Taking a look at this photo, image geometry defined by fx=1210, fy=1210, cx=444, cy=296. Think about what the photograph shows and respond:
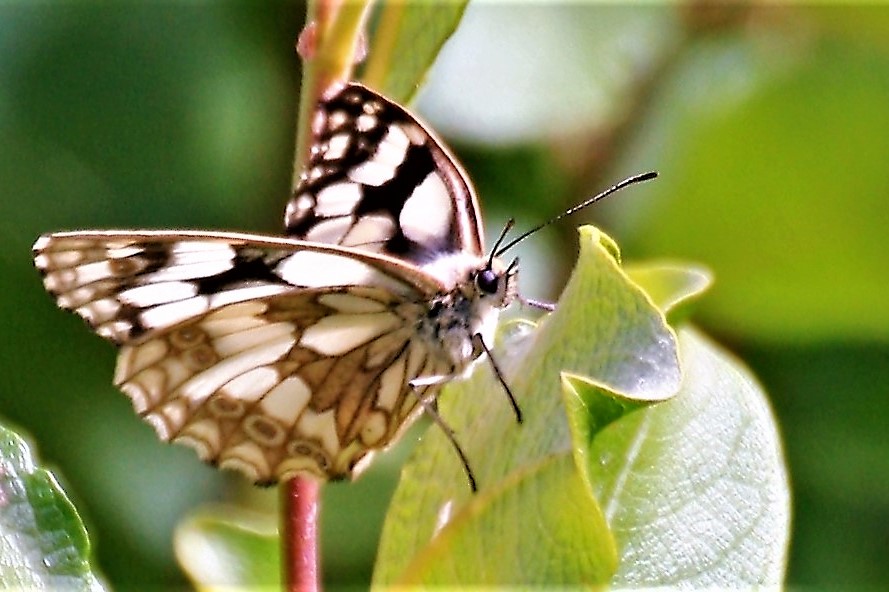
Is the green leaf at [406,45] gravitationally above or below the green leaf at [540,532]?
above

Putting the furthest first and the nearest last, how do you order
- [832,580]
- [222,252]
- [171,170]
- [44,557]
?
1. [171,170]
2. [832,580]
3. [222,252]
4. [44,557]

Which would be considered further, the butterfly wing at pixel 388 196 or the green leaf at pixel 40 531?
the butterfly wing at pixel 388 196

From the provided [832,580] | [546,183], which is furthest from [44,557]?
[832,580]

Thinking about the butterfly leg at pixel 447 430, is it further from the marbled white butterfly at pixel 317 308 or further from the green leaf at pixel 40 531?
the green leaf at pixel 40 531

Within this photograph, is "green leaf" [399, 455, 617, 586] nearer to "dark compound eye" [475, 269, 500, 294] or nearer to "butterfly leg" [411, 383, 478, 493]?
"butterfly leg" [411, 383, 478, 493]

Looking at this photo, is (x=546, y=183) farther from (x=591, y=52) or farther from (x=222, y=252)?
(x=222, y=252)

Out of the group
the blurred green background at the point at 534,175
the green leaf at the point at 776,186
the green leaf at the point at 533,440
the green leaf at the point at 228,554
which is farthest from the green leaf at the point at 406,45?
the green leaf at the point at 776,186
